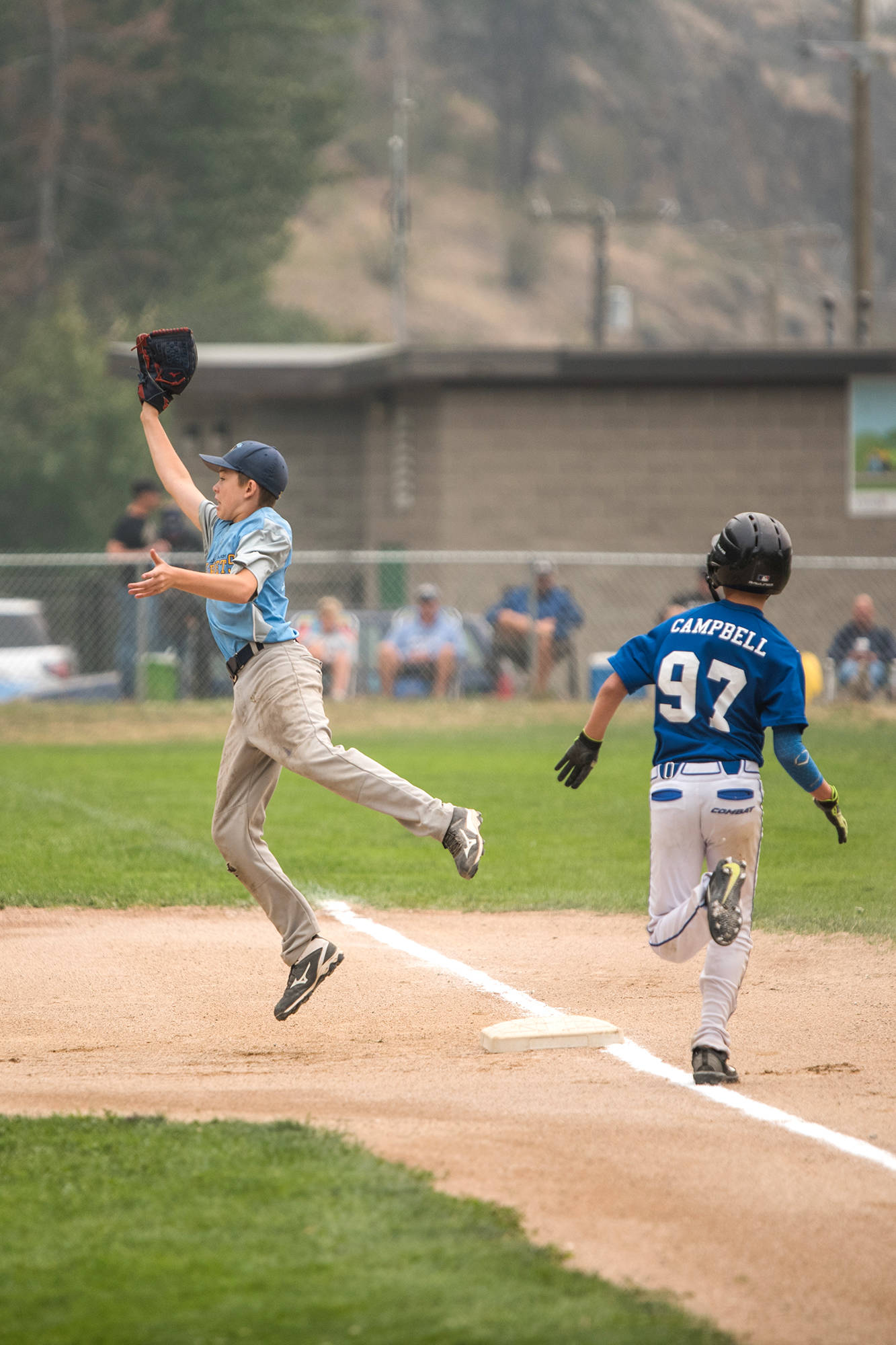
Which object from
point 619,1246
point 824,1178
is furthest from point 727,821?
point 619,1246

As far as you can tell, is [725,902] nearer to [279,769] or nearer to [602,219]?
[279,769]

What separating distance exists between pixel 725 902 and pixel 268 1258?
1.92 metres

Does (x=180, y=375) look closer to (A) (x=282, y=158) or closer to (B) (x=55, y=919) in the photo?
(B) (x=55, y=919)

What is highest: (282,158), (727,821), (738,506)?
(282,158)

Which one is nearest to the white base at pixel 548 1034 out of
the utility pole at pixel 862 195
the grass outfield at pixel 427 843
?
the grass outfield at pixel 427 843

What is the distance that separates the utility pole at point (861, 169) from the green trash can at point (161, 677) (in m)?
12.0

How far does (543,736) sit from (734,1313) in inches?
489

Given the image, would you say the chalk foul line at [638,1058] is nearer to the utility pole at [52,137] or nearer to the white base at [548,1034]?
the white base at [548,1034]

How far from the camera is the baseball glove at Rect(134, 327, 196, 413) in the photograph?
639 cm

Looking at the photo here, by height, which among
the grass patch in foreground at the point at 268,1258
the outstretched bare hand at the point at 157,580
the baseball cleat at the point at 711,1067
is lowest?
the baseball cleat at the point at 711,1067

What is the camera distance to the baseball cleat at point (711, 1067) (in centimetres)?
511

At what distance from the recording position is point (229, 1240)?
3.71 metres

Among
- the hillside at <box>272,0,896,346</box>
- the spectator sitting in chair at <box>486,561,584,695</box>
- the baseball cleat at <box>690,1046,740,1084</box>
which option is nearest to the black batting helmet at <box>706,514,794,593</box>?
the baseball cleat at <box>690,1046,740,1084</box>

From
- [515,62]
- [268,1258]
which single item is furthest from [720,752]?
[515,62]
